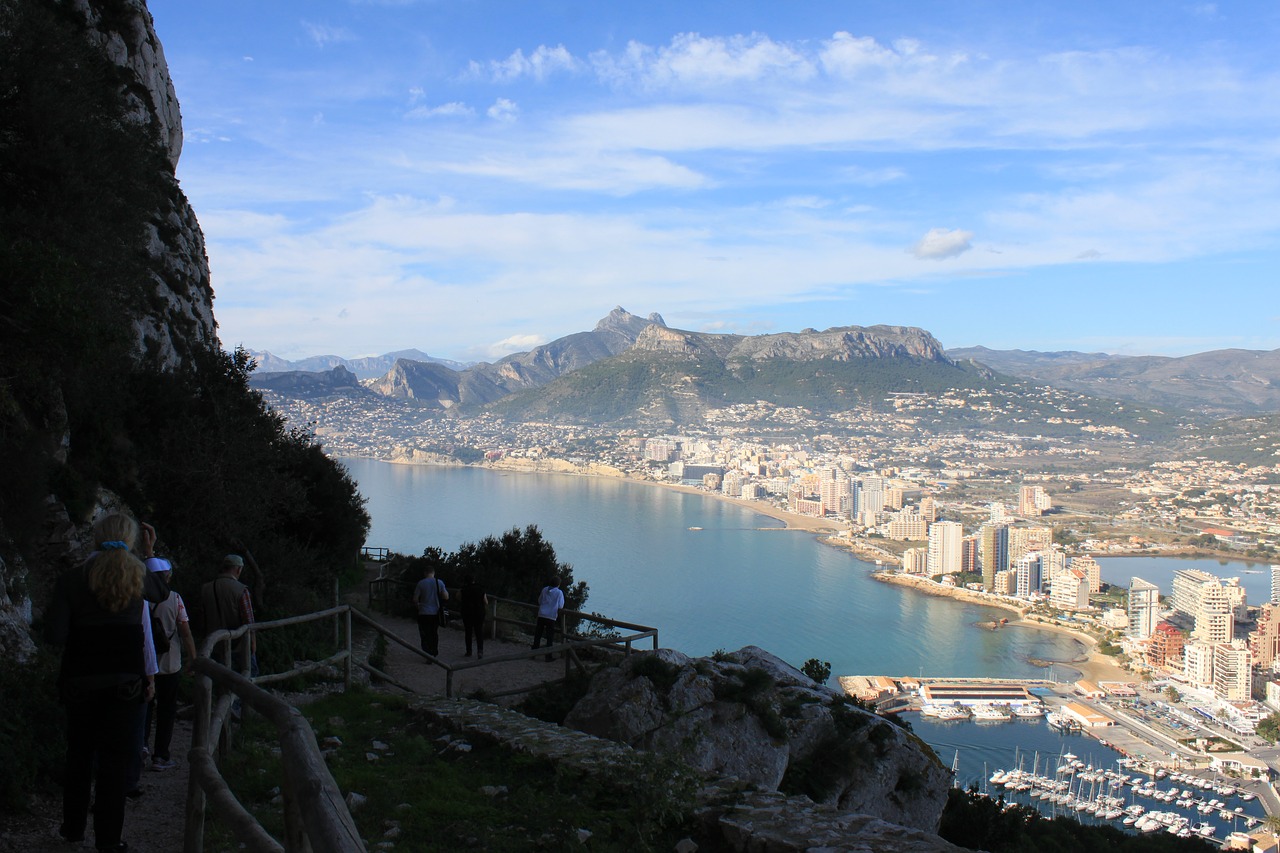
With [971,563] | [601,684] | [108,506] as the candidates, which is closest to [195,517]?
[108,506]

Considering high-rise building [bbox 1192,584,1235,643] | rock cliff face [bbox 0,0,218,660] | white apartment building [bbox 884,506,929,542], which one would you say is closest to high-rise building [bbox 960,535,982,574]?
white apartment building [bbox 884,506,929,542]

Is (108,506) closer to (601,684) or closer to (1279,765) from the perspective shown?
(601,684)

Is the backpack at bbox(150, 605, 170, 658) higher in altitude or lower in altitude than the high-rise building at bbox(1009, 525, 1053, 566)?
higher

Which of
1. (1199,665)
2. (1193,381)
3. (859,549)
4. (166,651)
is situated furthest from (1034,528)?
(1193,381)

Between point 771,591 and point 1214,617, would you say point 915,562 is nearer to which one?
point 771,591

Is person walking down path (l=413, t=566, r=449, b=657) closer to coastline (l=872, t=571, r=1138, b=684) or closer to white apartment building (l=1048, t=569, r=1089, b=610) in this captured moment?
coastline (l=872, t=571, r=1138, b=684)

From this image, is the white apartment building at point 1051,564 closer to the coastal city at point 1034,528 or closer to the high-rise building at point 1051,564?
the high-rise building at point 1051,564
